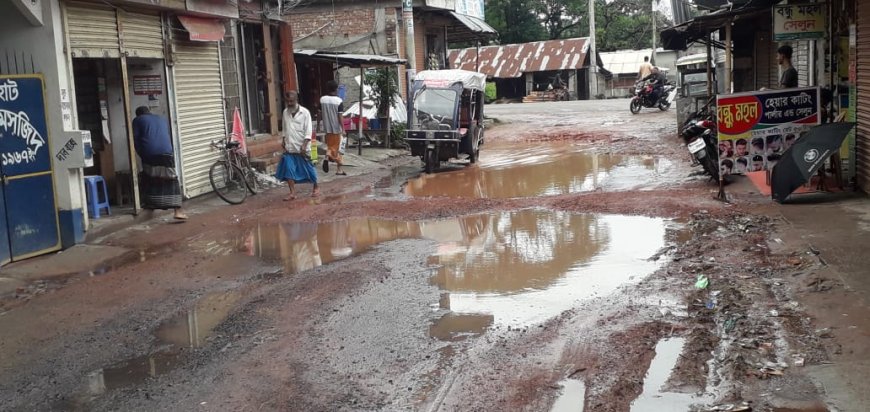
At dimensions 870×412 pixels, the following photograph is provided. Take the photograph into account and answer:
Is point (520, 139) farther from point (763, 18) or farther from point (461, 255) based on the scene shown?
point (461, 255)

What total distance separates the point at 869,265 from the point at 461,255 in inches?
156

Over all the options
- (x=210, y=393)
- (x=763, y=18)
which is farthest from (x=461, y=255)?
(x=763, y=18)

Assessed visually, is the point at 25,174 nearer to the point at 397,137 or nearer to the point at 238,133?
the point at 238,133

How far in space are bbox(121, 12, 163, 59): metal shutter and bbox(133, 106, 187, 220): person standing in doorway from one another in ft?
3.64

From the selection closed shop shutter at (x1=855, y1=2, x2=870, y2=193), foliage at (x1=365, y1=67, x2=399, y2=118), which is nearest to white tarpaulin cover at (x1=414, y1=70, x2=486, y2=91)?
foliage at (x1=365, y1=67, x2=399, y2=118)

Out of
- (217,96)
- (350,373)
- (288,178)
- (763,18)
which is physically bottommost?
(350,373)

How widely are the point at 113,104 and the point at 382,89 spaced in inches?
370

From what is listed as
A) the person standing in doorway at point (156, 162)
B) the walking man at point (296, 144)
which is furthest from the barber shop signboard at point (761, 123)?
the person standing in doorway at point (156, 162)

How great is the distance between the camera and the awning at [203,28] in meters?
13.0

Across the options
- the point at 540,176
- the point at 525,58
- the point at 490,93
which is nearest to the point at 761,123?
the point at 540,176

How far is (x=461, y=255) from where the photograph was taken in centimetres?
870

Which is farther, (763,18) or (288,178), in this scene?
(763,18)

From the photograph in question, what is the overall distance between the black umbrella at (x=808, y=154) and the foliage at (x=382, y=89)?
12638 millimetres

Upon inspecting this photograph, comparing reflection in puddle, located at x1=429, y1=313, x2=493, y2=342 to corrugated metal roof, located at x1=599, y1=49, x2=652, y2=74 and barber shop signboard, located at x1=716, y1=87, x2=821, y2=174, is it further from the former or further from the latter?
corrugated metal roof, located at x1=599, y1=49, x2=652, y2=74
